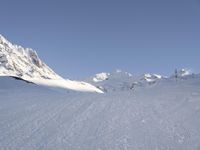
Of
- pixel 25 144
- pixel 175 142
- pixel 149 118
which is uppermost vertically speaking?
pixel 149 118

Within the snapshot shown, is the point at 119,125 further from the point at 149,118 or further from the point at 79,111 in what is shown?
the point at 79,111

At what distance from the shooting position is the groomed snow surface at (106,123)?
344 inches

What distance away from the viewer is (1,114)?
450 inches

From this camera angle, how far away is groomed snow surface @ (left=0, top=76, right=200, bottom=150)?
874 cm

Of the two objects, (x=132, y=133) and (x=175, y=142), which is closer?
(x=175, y=142)

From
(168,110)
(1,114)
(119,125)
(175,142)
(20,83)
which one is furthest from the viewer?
(20,83)

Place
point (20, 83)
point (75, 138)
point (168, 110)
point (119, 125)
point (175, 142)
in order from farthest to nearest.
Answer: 1. point (20, 83)
2. point (168, 110)
3. point (119, 125)
4. point (75, 138)
5. point (175, 142)

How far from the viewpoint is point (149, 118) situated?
33.0 feet

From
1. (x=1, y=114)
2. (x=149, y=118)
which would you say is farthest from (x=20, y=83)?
(x=149, y=118)

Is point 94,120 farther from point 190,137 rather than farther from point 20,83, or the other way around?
point 20,83

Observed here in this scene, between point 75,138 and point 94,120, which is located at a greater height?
point 94,120

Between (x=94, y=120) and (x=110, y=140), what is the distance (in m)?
1.45

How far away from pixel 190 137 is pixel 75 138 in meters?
2.54

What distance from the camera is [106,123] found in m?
9.96
